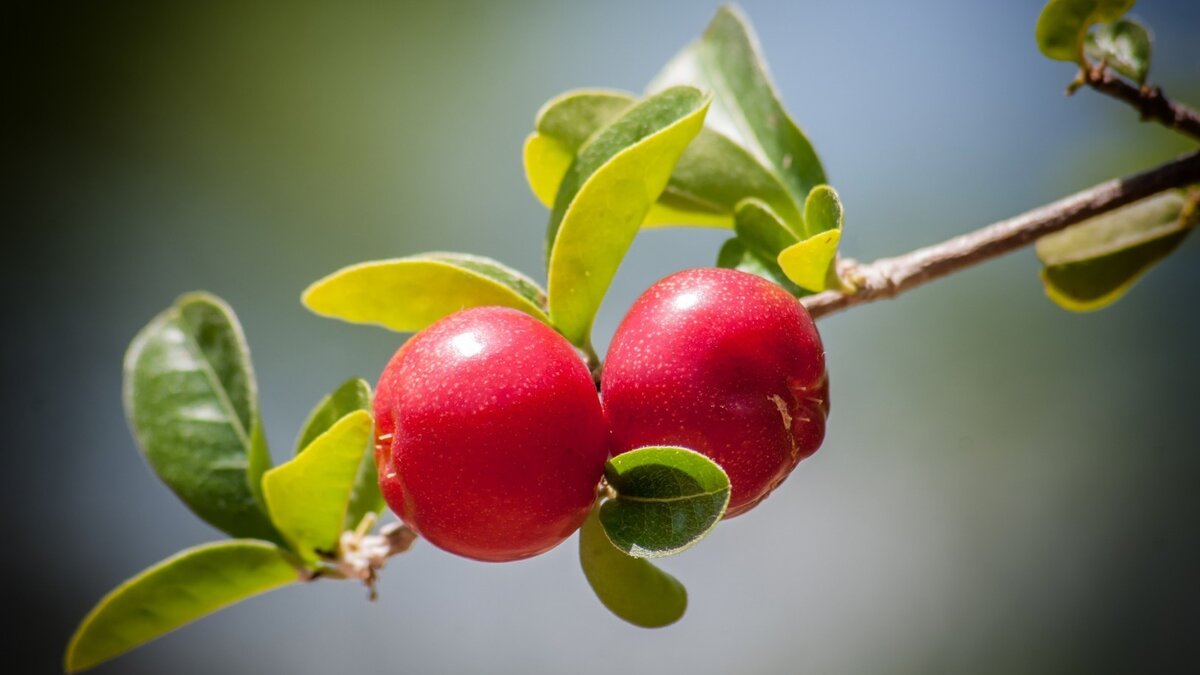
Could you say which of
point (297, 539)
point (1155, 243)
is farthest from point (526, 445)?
point (1155, 243)

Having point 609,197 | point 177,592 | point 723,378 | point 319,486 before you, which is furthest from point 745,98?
point 177,592

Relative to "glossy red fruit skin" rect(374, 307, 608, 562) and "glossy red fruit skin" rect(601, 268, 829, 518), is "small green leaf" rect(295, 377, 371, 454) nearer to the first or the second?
"glossy red fruit skin" rect(374, 307, 608, 562)

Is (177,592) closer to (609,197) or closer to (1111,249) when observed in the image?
(609,197)

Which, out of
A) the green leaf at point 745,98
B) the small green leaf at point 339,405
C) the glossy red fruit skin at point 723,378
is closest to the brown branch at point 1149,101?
the green leaf at point 745,98

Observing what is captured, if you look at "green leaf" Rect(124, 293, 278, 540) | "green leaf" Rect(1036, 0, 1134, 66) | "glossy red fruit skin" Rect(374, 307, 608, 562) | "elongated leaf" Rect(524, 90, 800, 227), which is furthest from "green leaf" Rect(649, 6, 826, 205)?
"green leaf" Rect(124, 293, 278, 540)

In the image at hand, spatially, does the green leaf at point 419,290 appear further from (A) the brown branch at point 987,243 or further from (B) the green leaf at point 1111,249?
(B) the green leaf at point 1111,249
